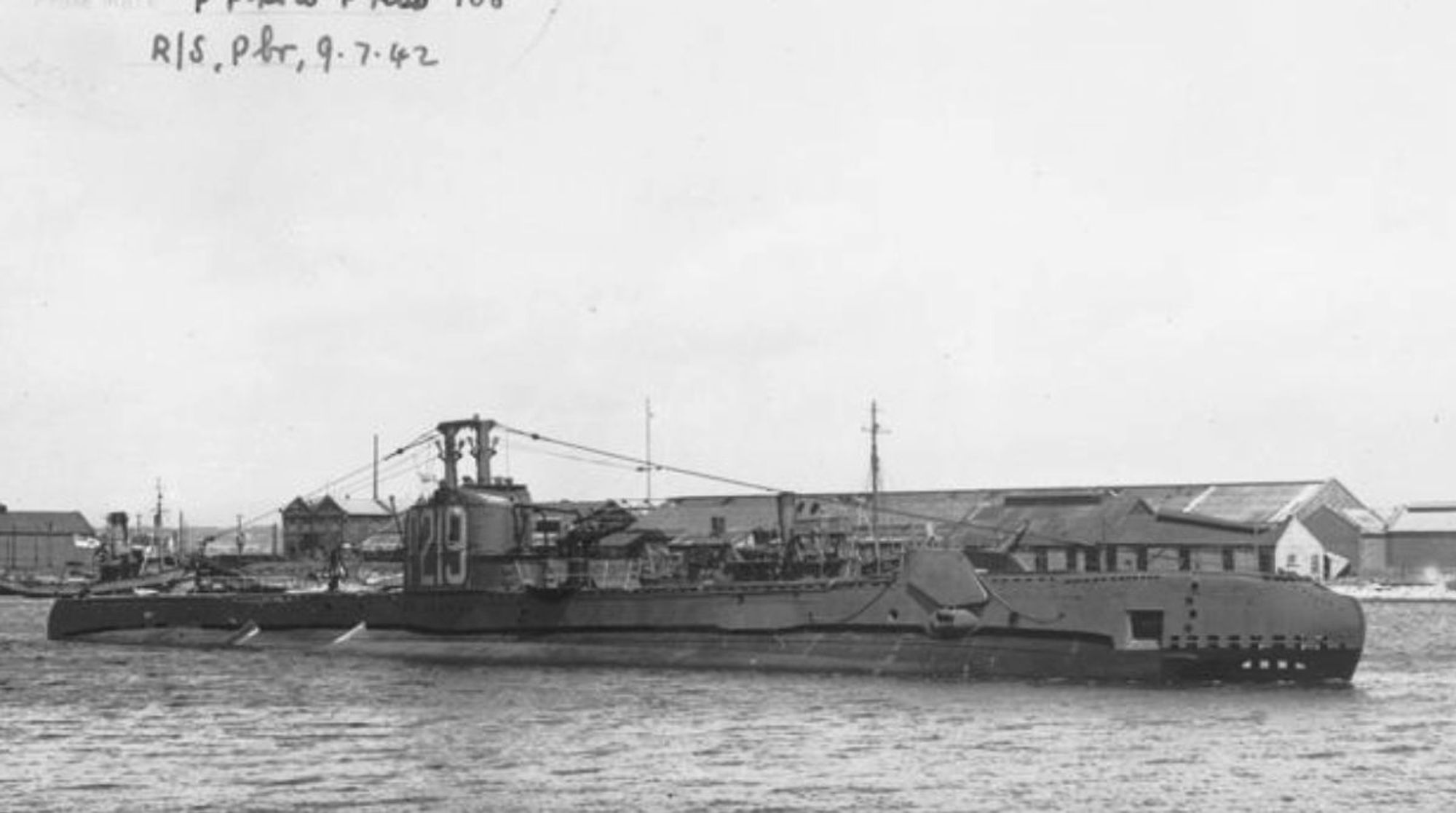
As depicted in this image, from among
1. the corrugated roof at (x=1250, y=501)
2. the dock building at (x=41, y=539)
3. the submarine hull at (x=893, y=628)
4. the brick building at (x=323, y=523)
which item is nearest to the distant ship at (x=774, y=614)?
the submarine hull at (x=893, y=628)

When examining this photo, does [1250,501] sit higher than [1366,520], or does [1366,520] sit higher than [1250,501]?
[1250,501]

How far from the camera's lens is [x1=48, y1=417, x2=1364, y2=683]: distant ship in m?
34.8

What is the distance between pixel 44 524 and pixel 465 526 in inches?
4207

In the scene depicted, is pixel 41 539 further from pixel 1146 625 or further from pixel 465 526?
pixel 1146 625

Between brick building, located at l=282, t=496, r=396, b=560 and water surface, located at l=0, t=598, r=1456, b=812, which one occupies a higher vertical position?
brick building, located at l=282, t=496, r=396, b=560

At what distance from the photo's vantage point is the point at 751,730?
29609 millimetres

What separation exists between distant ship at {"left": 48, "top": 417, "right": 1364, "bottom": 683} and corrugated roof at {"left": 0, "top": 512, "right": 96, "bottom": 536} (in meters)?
92.8

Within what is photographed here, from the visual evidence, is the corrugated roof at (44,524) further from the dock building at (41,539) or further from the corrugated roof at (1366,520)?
the corrugated roof at (1366,520)

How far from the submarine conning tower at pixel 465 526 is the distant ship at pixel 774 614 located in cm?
5

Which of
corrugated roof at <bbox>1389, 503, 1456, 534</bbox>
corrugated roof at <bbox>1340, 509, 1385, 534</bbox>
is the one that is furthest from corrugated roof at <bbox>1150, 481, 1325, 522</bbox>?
corrugated roof at <bbox>1389, 503, 1456, 534</bbox>

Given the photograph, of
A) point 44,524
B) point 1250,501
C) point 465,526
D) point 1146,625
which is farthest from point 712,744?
point 44,524

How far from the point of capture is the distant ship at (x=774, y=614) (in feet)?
114

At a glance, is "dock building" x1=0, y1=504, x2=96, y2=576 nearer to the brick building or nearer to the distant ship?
the brick building

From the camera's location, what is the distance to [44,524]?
141 meters
